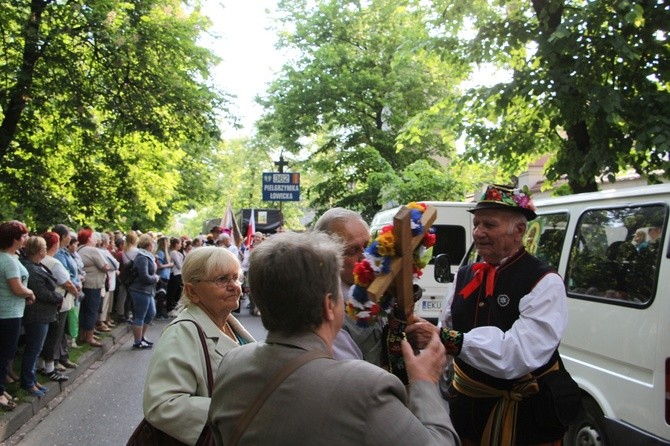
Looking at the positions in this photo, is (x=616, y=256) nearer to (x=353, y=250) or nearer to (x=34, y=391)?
(x=353, y=250)

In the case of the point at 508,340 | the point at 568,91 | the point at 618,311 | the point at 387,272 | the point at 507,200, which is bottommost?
the point at 618,311

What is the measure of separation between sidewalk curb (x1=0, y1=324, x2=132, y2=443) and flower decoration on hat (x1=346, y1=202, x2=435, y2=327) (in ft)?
17.6

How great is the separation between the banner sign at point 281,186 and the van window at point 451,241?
31.0 feet

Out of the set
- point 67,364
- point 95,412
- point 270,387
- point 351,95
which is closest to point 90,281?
point 67,364

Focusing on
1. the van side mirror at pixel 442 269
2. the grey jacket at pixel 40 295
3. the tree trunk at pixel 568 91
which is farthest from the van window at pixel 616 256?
the grey jacket at pixel 40 295

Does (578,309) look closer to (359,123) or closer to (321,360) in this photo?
(321,360)

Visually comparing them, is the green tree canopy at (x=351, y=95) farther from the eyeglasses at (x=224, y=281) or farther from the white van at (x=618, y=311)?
the eyeglasses at (x=224, y=281)

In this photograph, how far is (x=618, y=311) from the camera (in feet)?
15.4

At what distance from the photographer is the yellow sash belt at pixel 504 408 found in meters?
3.06

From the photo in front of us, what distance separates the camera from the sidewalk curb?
665cm

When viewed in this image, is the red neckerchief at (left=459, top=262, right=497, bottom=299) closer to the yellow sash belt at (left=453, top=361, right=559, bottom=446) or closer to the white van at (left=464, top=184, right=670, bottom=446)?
the yellow sash belt at (left=453, top=361, right=559, bottom=446)

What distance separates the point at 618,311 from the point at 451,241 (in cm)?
793

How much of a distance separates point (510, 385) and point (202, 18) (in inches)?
516

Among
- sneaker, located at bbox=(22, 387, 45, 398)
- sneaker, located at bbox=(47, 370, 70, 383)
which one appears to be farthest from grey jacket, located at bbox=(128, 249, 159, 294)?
sneaker, located at bbox=(22, 387, 45, 398)
